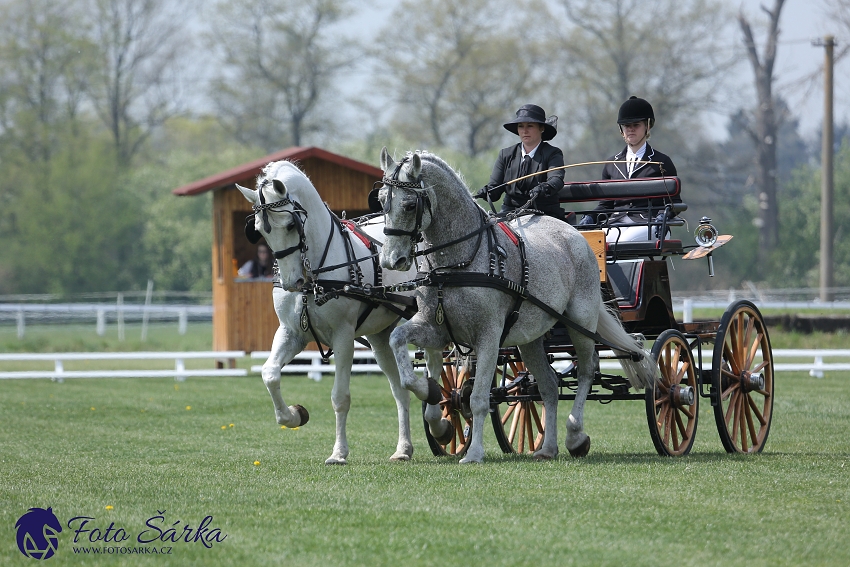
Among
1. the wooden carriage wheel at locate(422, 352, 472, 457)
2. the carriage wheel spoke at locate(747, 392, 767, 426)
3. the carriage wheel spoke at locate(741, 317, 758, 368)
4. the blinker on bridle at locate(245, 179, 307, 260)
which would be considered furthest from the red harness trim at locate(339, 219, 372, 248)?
the carriage wheel spoke at locate(747, 392, 767, 426)

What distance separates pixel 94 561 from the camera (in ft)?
17.2

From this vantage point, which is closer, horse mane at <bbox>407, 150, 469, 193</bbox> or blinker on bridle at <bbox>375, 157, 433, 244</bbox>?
blinker on bridle at <bbox>375, 157, 433, 244</bbox>

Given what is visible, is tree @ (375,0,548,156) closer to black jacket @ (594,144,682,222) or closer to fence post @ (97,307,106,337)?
fence post @ (97,307,106,337)

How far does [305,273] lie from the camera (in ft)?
26.3

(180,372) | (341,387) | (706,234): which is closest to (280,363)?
(341,387)

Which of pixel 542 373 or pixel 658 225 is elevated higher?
pixel 658 225

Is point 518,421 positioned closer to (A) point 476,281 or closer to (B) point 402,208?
(A) point 476,281

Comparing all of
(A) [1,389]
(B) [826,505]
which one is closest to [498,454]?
(B) [826,505]

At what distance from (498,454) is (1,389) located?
34.9 feet

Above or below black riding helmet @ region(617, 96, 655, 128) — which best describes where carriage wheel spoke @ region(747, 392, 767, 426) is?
below

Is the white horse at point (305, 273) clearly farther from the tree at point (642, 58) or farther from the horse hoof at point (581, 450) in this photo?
the tree at point (642, 58)

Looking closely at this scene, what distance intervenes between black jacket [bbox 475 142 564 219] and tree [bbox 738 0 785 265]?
29.9m

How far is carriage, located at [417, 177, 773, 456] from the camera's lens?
8.82m

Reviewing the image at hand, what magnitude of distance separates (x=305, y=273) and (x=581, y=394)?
7.38ft
